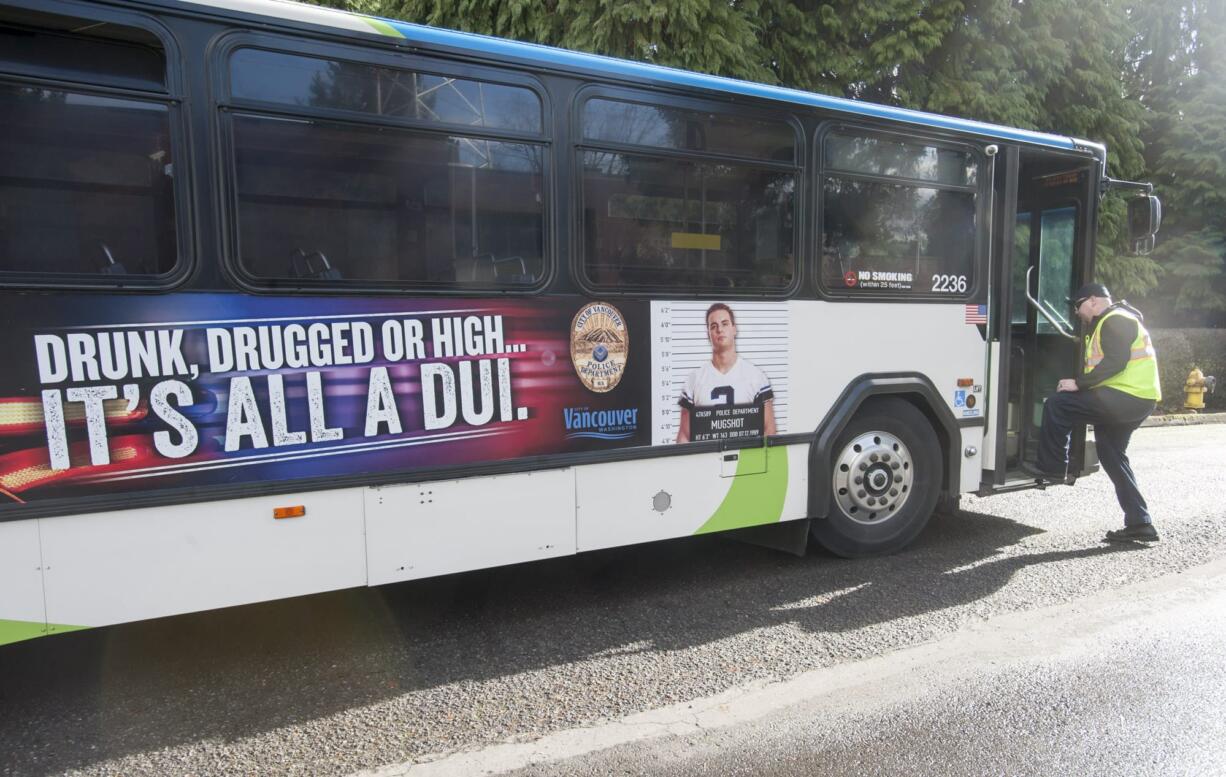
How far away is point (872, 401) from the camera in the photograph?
5.35m

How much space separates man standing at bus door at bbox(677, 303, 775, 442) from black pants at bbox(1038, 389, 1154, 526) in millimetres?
2433

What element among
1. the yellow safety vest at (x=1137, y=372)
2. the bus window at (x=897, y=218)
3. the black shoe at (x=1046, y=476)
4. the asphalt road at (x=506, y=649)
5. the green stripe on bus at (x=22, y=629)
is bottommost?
the asphalt road at (x=506, y=649)

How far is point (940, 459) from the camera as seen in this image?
5625 mm

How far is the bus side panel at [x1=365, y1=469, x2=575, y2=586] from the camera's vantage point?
3783mm

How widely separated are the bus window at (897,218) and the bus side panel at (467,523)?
2.26 meters

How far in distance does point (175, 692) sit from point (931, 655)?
352 centimetres

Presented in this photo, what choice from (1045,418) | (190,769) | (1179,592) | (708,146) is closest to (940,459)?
(1045,418)

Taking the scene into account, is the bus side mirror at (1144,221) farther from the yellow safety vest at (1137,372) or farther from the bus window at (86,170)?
the bus window at (86,170)

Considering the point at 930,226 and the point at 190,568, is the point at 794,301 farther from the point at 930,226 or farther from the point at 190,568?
the point at 190,568

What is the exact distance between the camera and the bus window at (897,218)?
5.07 metres

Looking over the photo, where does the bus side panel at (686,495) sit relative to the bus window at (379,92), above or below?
below

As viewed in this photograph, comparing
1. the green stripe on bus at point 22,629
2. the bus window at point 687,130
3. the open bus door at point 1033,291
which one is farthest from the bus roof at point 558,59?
the green stripe on bus at point 22,629

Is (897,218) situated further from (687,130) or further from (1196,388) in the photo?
(1196,388)

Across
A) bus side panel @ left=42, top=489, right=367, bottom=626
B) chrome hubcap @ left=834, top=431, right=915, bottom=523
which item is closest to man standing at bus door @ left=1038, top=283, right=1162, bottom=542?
chrome hubcap @ left=834, top=431, right=915, bottom=523
